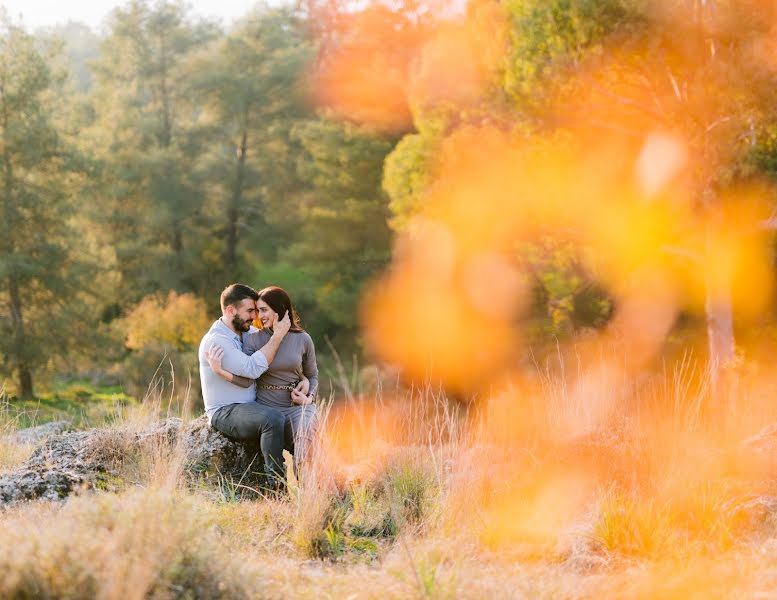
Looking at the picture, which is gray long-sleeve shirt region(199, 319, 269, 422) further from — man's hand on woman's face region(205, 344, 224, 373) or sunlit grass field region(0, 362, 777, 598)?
sunlit grass field region(0, 362, 777, 598)

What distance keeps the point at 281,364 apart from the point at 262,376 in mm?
164

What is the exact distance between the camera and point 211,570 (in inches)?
129

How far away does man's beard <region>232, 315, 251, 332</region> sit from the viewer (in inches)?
227

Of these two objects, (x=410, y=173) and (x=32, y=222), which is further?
(x=32, y=222)

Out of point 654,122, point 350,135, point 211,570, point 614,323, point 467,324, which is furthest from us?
point 350,135

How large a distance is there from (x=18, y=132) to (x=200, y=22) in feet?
35.4

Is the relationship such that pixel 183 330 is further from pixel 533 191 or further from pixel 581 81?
pixel 581 81

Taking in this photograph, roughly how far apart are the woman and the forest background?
0.89 metres

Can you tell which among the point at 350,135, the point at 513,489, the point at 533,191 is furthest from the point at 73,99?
the point at 513,489

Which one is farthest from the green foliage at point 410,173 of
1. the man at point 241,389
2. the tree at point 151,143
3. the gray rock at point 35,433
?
the tree at point 151,143

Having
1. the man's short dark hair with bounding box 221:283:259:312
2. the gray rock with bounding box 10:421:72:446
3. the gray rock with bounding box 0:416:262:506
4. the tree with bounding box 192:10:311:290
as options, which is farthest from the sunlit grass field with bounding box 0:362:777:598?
the tree with bounding box 192:10:311:290

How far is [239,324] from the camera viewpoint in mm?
5789

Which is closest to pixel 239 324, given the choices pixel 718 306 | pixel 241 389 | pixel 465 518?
pixel 241 389

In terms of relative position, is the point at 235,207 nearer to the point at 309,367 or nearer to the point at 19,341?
the point at 19,341
